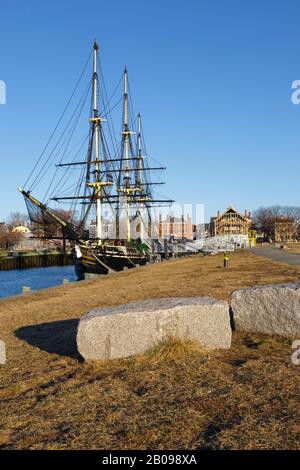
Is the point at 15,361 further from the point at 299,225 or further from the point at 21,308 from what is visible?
the point at 299,225

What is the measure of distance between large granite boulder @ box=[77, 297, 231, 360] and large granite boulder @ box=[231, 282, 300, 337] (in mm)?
866

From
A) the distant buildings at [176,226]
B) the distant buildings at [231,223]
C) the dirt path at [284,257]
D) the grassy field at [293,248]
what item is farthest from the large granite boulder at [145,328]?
the distant buildings at [231,223]

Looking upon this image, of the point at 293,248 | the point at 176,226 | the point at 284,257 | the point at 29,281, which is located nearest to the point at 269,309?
the point at 284,257

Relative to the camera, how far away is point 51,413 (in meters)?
4.52

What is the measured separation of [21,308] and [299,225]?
159238 millimetres

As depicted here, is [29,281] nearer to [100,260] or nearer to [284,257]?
[100,260]

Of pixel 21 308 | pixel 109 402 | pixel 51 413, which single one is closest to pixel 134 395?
pixel 109 402

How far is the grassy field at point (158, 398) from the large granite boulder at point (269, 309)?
205 mm

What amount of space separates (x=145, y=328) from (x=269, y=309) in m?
2.03

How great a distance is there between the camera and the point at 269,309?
7086 mm

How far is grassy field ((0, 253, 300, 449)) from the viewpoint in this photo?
3.78m

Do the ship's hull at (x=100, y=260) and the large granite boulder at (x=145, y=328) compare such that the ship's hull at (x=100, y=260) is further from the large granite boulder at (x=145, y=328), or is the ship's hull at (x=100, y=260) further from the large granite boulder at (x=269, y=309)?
the large granite boulder at (x=145, y=328)

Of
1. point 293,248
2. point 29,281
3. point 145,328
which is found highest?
point 145,328

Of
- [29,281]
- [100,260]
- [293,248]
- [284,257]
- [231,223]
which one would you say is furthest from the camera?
[231,223]
